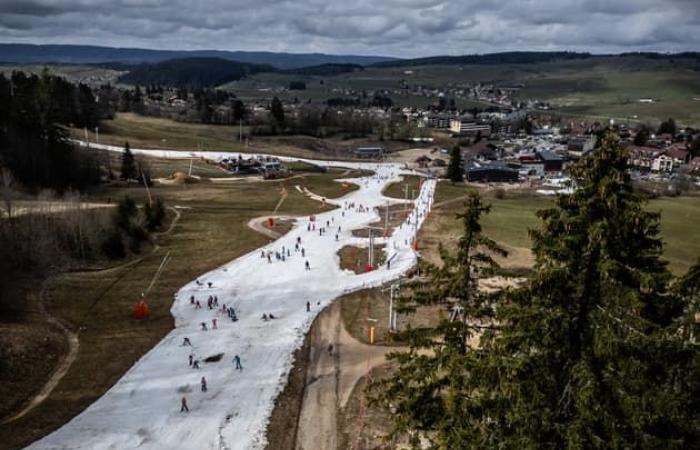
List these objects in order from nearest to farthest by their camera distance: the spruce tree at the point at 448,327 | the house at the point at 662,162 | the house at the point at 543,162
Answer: the spruce tree at the point at 448,327
the house at the point at 543,162
the house at the point at 662,162

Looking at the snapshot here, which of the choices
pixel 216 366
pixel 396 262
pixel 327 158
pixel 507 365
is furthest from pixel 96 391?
pixel 327 158

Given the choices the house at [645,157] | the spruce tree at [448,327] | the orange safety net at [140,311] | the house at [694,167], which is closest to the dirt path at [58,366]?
the orange safety net at [140,311]

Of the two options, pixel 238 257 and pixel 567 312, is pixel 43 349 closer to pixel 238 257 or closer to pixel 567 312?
pixel 238 257

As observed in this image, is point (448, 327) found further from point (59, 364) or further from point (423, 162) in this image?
point (423, 162)

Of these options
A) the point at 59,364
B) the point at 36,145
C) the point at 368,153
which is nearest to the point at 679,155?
the point at 368,153

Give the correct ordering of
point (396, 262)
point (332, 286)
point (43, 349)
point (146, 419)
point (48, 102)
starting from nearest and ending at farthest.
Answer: point (146, 419) < point (43, 349) < point (332, 286) < point (396, 262) < point (48, 102)

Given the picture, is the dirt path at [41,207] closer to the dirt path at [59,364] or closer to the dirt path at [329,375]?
the dirt path at [59,364]

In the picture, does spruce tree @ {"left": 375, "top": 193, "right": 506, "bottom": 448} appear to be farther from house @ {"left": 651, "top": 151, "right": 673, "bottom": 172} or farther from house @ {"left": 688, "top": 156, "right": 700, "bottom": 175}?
house @ {"left": 651, "top": 151, "right": 673, "bottom": 172}
